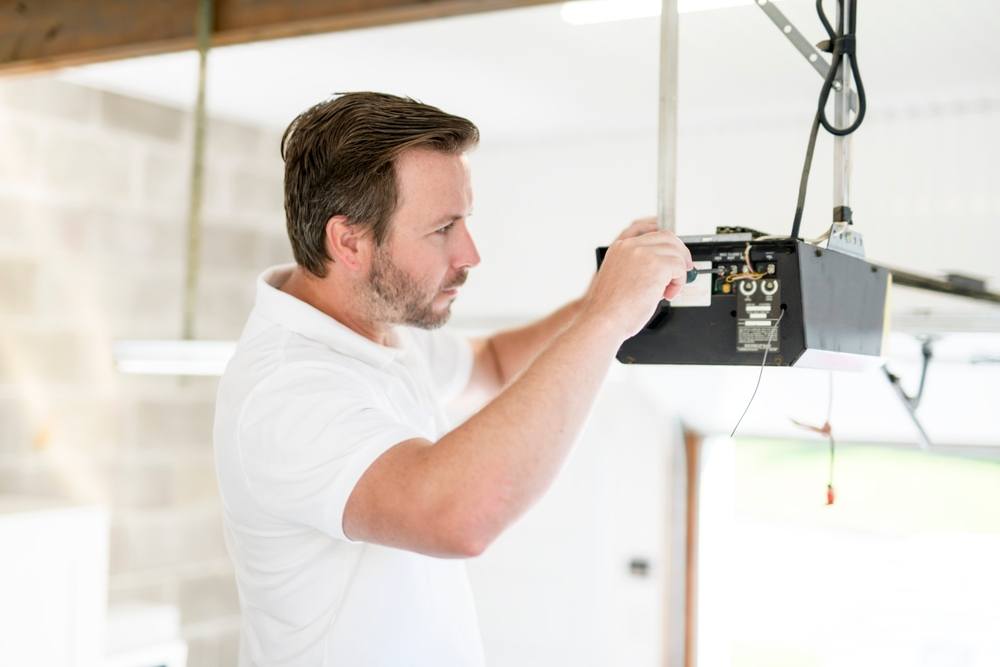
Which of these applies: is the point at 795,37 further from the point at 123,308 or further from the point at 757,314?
the point at 123,308

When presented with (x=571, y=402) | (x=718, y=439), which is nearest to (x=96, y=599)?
(x=571, y=402)

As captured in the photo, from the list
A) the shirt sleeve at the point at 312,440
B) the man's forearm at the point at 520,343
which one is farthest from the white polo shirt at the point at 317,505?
the man's forearm at the point at 520,343

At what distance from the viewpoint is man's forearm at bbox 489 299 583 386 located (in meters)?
2.05

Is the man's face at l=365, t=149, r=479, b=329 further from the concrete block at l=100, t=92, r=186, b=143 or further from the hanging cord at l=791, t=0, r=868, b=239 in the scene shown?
the concrete block at l=100, t=92, r=186, b=143

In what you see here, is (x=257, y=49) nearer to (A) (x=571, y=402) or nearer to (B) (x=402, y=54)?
(B) (x=402, y=54)

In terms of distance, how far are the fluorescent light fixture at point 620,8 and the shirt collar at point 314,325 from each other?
3.06 feet

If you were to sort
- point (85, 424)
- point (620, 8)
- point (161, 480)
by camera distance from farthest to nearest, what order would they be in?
point (161, 480)
point (85, 424)
point (620, 8)

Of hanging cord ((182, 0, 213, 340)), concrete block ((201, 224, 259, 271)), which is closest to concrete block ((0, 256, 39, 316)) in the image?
concrete block ((201, 224, 259, 271))

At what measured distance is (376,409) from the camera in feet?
4.53

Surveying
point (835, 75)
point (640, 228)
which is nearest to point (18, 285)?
point (640, 228)

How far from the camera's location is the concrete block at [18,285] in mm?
3188

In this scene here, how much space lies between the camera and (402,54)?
Answer: 9.16 feet

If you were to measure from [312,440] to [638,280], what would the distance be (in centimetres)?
46

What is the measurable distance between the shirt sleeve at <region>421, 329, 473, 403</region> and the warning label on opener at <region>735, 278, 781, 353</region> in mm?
947
